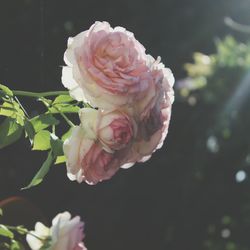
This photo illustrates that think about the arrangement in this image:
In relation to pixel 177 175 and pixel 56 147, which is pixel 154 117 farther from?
pixel 177 175

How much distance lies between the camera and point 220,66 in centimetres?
506

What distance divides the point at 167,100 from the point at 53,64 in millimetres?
2487

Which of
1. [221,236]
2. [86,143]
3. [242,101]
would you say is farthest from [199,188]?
Answer: [86,143]

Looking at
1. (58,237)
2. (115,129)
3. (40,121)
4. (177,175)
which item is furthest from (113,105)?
(177,175)

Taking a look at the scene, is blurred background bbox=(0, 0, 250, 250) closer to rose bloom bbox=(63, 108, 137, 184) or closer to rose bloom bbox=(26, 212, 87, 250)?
rose bloom bbox=(26, 212, 87, 250)

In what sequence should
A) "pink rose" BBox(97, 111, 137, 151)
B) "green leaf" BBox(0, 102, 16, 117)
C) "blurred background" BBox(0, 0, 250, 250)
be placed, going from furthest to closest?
"blurred background" BBox(0, 0, 250, 250), "green leaf" BBox(0, 102, 16, 117), "pink rose" BBox(97, 111, 137, 151)

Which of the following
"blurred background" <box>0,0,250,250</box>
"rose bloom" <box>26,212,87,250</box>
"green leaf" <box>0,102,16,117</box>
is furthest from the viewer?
"blurred background" <box>0,0,250,250</box>

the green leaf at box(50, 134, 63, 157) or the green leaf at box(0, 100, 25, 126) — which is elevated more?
the green leaf at box(0, 100, 25, 126)

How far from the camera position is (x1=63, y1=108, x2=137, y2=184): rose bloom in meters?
1.07

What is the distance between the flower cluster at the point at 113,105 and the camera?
108 centimetres

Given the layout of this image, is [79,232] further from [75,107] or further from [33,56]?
[33,56]

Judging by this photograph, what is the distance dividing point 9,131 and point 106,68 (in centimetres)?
19

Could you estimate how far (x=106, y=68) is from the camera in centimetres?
110

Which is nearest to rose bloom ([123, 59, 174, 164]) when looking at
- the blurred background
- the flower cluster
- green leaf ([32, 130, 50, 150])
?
the flower cluster
